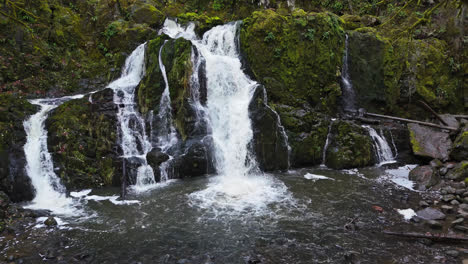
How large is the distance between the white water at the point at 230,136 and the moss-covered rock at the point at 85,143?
4.04m

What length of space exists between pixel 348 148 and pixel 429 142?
12.7 feet

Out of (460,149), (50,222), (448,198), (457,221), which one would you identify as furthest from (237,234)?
(460,149)

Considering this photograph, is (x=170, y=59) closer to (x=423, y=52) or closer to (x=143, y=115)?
(x=143, y=115)

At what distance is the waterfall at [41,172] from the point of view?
32.3 ft

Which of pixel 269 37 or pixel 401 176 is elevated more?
pixel 269 37

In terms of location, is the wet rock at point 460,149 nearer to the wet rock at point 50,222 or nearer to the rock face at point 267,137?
the rock face at point 267,137

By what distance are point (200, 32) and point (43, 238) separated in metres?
14.3

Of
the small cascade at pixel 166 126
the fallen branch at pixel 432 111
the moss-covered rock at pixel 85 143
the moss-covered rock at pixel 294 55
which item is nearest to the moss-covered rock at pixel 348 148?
the moss-covered rock at pixel 294 55

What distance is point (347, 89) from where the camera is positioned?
17109 mm

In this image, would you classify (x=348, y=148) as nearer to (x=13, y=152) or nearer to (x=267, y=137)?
(x=267, y=137)

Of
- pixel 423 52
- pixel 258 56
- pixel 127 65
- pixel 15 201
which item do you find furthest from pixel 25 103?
pixel 423 52

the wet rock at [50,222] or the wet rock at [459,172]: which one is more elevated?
the wet rock at [459,172]

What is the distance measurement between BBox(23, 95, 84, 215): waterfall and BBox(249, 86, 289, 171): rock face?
7.81 meters

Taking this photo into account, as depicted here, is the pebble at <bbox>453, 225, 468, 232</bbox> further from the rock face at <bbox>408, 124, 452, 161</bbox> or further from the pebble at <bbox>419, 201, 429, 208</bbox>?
the rock face at <bbox>408, 124, 452, 161</bbox>
